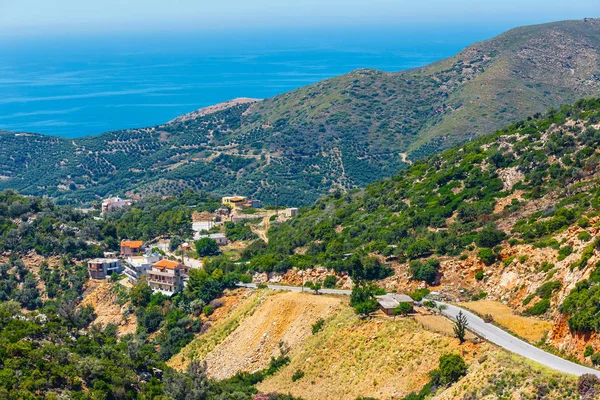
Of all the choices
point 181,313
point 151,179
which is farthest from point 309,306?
point 151,179

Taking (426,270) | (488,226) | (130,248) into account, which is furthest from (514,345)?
(130,248)

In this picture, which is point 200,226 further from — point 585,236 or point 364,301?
point 585,236

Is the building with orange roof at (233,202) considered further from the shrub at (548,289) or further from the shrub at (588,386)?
the shrub at (588,386)

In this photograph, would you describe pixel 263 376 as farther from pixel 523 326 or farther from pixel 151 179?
pixel 151 179

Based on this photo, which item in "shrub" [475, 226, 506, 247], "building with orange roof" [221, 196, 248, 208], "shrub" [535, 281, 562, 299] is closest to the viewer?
"shrub" [535, 281, 562, 299]

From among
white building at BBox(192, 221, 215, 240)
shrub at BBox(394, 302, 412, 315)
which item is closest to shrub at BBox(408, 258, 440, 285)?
shrub at BBox(394, 302, 412, 315)

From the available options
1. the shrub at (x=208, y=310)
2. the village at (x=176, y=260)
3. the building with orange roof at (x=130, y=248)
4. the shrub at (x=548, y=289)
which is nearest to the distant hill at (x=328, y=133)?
the village at (x=176, y=260)

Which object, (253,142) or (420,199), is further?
(253,142)

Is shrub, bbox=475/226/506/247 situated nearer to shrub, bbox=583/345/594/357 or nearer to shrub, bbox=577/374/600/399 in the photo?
shrub, bbox=583/345/594/357
